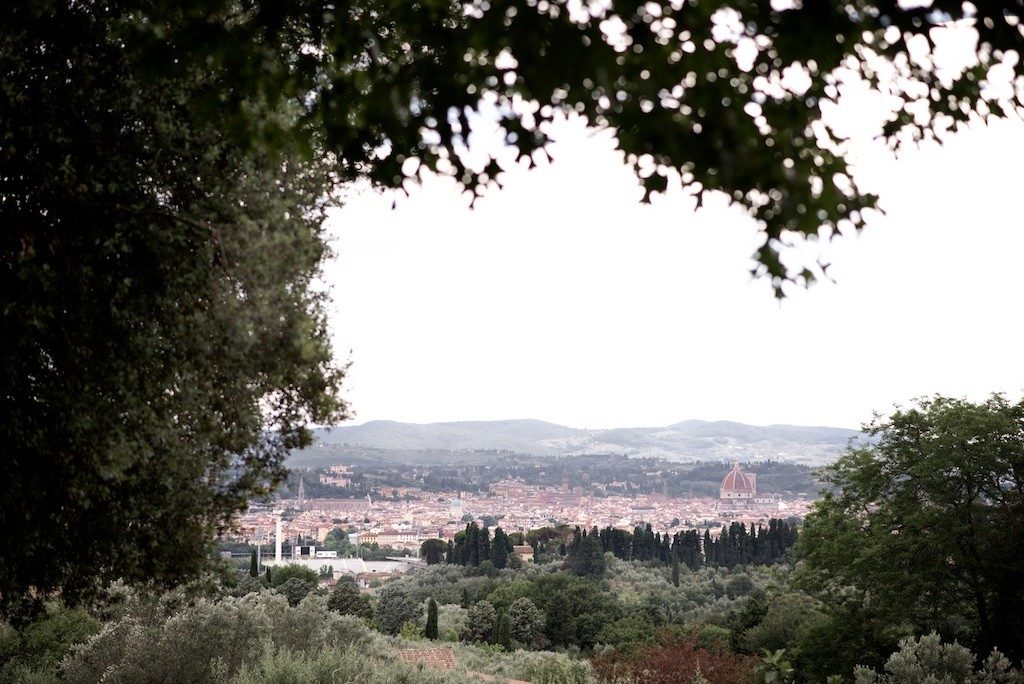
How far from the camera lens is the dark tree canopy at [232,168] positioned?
2.42 m

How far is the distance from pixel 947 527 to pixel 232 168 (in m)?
19.1

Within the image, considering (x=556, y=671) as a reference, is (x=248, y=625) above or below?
above

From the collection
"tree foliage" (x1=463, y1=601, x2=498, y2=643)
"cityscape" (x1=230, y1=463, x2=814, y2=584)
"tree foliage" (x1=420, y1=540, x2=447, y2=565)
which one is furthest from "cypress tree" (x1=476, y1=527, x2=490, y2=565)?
"tree foliage" (x1=463, y1=601, x2=498, y2=643)

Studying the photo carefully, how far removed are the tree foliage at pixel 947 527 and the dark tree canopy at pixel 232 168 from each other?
16.4 m

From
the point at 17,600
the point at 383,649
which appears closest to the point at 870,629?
the point at 383,649

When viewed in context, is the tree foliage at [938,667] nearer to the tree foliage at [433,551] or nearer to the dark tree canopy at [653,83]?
the dark tree canopy at [653,83]

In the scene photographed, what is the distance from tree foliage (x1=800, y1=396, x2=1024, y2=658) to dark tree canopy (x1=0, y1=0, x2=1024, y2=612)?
1644 cm

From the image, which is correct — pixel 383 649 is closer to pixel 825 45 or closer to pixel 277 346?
pixel 277 346

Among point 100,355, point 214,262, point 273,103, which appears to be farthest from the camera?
point 214,262

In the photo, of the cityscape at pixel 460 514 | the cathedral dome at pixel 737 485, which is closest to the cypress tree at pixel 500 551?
the cityscape at pixel 460 514

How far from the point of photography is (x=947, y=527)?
2044 cm

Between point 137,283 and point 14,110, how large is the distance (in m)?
1.65

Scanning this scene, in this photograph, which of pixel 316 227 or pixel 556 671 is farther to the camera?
pixel 556 671

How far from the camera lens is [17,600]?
361 inches
